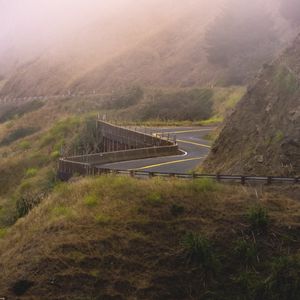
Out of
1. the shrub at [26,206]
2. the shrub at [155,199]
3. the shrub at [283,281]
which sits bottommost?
the shrub at [26,206]

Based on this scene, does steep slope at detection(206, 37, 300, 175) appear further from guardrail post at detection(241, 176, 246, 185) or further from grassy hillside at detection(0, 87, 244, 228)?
grassy hillside at detection(0, 87, 244, 228)

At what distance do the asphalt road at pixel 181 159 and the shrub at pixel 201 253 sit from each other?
9.56 meters

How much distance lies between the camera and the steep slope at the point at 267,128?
60.4 ft

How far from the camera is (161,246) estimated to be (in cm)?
1452

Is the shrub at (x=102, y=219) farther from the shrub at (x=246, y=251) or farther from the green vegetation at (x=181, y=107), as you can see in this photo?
the green vegetation at (x=181, y=107)

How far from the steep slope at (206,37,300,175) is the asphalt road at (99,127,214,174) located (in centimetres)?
296

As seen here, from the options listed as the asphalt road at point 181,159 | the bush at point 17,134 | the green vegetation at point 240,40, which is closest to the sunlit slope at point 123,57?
the green vegetation at point 240,40

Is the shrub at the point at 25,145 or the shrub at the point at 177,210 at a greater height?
the shrub at the point at 177,210

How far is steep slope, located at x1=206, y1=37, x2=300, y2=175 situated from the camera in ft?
60.4

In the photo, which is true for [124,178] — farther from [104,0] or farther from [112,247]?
[104,0]

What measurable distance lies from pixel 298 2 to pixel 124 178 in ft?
150

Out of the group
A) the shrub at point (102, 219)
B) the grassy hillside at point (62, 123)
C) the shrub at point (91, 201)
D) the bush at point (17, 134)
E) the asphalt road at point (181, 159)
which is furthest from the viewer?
the bush at point (17, 134)

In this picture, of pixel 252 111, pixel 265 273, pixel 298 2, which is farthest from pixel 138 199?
pixel 298 2

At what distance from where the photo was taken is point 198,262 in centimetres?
1376
